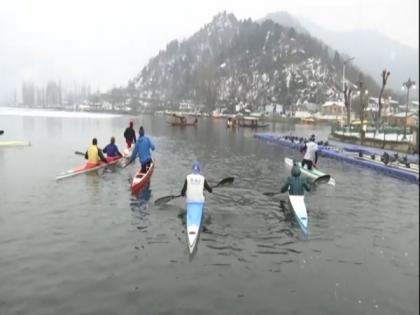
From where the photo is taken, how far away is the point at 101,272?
13.1 metres

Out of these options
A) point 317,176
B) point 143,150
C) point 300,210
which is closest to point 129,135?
point 143,150

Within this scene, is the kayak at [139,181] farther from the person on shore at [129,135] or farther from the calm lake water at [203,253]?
the person on shore at [129,135]

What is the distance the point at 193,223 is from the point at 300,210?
5081 mm

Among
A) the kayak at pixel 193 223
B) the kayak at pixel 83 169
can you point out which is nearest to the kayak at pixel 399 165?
the kayak at pixel 193 223

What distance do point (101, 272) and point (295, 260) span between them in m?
6.38

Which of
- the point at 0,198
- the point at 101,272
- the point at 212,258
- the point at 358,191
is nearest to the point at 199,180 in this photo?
the point at 212,258

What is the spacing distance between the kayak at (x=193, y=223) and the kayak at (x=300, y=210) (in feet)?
13.8

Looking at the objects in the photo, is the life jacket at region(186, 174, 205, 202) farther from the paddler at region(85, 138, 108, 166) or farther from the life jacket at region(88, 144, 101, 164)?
the life jacket at region(88, 144, 101, 164)

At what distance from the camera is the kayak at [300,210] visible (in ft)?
58.9

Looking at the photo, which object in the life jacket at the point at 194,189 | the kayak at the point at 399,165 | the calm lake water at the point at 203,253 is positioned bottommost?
the calm lake water at the point at 203,253

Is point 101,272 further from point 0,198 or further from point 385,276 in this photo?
point 0,198

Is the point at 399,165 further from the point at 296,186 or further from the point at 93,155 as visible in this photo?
the point at 93,155

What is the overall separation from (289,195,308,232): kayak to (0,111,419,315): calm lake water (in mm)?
424

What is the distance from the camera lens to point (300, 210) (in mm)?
18859
